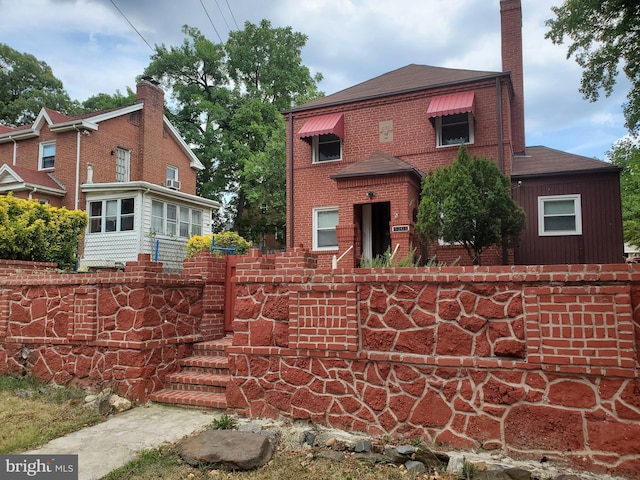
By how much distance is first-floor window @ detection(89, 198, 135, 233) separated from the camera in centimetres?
1622

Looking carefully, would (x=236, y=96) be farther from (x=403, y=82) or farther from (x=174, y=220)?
(x=403, y=82)

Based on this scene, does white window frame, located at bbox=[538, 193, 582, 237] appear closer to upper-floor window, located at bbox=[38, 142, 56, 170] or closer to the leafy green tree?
upper-floor window, located at bbox=[38, 142, 56, 170]

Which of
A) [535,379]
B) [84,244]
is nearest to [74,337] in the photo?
[535,379]

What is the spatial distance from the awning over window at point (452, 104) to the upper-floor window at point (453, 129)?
0.42 m

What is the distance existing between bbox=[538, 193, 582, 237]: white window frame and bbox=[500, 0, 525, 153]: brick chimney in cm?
249

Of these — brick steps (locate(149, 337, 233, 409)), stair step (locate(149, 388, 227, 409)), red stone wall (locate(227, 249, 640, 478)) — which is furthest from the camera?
brick steps (locate(149, 337, 233, 409))

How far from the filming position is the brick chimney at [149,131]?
20.2 m

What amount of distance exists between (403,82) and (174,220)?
10.3m

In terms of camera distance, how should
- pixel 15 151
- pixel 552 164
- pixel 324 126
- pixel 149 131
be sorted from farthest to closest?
1. pixel 149 131
2. pixel 15 151
3. pixel 324 126
4. pixel 552 164

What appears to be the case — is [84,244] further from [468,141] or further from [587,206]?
[587,206]

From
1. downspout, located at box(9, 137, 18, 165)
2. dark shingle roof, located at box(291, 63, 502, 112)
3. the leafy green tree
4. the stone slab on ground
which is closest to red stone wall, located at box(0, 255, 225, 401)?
the stone slab on ground

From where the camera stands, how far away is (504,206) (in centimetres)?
917

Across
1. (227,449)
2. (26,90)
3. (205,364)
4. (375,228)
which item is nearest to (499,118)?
(375,228)

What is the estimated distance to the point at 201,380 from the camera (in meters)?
5.64
